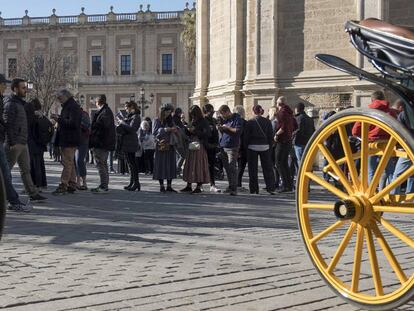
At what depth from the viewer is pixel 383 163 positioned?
12.8ft

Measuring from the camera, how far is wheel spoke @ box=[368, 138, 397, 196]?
149 inches

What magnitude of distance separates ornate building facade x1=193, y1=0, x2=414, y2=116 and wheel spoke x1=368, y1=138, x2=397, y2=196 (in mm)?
14286

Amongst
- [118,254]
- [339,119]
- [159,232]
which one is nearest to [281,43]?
[159,232]

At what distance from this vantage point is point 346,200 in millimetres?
4047

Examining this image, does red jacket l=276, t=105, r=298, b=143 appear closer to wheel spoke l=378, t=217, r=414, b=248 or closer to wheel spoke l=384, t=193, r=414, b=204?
wheel spoke l=384, t=193, r=414, b=204

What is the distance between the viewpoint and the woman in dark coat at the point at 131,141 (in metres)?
13.3

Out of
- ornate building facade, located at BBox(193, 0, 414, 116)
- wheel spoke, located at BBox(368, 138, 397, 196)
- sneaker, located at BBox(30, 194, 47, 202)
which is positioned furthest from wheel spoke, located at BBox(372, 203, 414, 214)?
ornate building facade, located at BBox(193, 0, 414, 116)

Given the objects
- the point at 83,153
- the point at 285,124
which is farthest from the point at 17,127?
the point at 285,124

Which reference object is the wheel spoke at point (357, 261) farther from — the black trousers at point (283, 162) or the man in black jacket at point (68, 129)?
the black trousers at point (283, 162)

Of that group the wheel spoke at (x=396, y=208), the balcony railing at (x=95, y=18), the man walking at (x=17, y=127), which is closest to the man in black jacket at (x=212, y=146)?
the man walking at (x=17, y=127)

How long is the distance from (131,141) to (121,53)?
62.5m

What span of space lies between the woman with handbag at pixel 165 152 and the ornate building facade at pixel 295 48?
680cm

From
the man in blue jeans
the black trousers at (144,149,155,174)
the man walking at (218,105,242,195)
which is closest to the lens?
the man in blue jeans

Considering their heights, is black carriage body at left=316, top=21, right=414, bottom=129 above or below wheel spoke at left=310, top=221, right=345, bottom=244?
above
